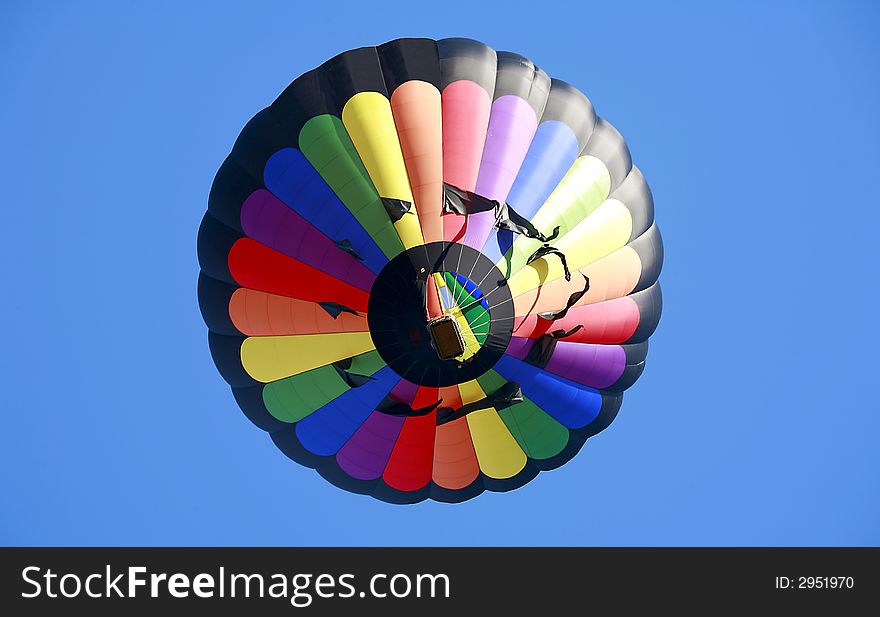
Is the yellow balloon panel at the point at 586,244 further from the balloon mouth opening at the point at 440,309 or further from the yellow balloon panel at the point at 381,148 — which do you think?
the yellow balloon panel at the point at 381,148

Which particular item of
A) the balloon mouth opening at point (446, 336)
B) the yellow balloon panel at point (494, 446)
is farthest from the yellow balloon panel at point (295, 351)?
the yellow balloon panel at point (494, 446)

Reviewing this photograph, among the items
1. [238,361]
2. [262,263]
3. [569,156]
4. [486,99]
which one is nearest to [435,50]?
[486,99]

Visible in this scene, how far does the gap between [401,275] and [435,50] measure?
11.9 feet

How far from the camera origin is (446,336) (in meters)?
20.7

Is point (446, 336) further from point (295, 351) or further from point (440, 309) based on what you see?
point (295, 351)

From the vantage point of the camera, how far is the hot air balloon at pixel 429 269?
21.3 metres

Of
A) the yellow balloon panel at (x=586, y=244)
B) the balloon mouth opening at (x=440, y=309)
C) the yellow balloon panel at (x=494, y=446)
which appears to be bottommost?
the yellow balloon panel at (x=494, y=446)

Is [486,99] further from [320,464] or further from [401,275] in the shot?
[320,464]

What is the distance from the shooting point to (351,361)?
21922 mm

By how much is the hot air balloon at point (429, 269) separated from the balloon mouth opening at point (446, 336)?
0.03 m

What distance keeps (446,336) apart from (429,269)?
3.24 ft

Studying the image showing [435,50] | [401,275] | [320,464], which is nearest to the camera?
[401,275]

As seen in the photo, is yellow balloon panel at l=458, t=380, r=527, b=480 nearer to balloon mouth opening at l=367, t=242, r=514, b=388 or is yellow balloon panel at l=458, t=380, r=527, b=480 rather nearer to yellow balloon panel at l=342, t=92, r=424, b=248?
balloon mouth opening at l=367, t=242, r=514, b=388

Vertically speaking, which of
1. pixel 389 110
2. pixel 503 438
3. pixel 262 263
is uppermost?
pixel 389 110
